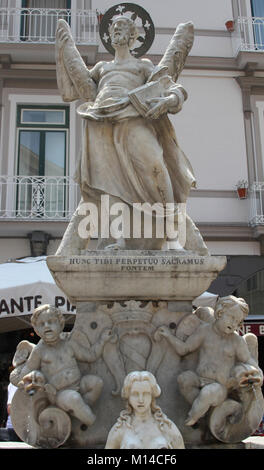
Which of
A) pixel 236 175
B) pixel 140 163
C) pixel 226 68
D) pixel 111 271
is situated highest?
pixel 226 68

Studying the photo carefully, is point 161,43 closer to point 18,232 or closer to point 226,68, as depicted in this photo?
point 226,68

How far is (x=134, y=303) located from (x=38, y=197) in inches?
313

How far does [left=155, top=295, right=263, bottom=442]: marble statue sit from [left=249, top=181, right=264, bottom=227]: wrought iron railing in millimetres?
8186

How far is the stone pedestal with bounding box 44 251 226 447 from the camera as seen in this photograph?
3361mm

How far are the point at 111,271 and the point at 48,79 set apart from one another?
9.75 meters

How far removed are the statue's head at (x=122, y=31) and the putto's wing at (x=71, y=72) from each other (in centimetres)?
35

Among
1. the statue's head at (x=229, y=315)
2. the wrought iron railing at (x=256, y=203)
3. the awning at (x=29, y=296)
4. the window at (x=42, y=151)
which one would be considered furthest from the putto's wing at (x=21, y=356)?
the wrought iron railing at (x=256, y=203)

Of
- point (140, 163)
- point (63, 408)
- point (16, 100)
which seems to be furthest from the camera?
point (16, 100)

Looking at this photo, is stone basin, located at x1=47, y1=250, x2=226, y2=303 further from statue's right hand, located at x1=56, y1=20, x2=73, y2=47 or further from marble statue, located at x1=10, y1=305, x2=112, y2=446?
statue's right hand, located at x1=56, y1=20, x2=73, y2=47

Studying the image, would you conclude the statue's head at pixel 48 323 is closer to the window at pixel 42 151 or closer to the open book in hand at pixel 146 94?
the open book in hand at pixel 146 94

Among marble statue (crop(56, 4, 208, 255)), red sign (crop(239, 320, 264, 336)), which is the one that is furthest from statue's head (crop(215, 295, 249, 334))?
red sign (crop(239, 320, 264, 336))

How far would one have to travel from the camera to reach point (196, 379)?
322cm

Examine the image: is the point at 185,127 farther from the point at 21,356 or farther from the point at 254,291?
the point at 21,356

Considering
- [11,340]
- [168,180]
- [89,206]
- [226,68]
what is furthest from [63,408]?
[226,68]
